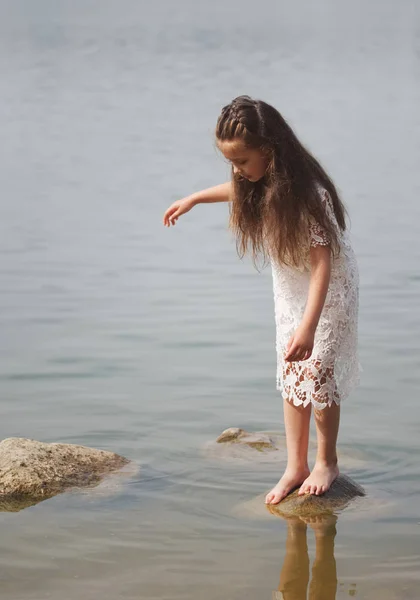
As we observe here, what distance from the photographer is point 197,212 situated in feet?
46.9

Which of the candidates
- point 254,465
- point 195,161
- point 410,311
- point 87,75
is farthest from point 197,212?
point 87,75

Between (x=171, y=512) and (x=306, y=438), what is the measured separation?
2.01ft

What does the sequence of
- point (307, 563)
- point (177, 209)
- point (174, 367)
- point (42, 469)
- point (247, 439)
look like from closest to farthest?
point (307, 563), point (42, 469), point (177, 209), point (247, 439), point (174, 367)

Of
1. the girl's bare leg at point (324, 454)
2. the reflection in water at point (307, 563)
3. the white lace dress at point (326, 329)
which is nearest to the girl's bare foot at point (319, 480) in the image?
the girl's bare leg at point (324, 454)

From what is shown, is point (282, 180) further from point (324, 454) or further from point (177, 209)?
point (324, 454)

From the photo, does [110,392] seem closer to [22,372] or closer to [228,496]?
[22,372]

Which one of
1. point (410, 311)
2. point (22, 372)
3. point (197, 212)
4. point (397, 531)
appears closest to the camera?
point (397, 531)

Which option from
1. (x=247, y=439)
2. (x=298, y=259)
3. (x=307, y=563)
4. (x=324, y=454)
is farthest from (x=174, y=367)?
(x=307, y=563)

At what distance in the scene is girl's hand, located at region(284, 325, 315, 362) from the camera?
4.04 metres

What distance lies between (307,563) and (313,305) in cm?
94

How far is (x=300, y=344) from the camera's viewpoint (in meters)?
4.04

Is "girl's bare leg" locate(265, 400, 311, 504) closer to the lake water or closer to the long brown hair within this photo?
the lake water

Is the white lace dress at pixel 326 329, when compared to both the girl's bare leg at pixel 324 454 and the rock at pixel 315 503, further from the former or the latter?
the rock at pixel 315 503

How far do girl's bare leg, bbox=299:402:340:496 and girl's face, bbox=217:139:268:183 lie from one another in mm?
947
